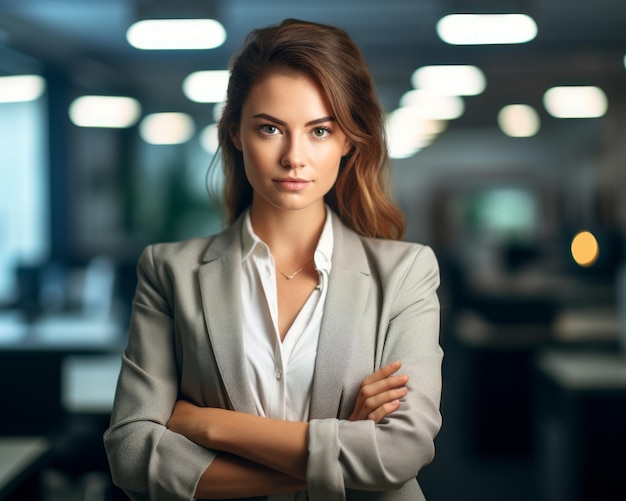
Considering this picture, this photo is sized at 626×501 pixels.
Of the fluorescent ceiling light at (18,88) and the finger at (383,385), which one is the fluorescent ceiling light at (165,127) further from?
the finger at (383,385)

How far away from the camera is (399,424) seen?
1.45 meters

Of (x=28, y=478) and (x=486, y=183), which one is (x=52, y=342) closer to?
(x=28, y=478)

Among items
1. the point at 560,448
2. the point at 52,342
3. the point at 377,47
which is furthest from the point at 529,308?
the point at 52,342

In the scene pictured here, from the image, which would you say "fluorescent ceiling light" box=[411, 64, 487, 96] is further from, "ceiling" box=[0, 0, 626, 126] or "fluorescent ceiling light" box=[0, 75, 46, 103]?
"fluorescent ceiling light" box=[0, 75, 46, 103]

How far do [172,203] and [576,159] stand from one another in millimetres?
7841

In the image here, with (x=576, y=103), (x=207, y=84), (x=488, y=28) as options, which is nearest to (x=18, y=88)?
(x=207, y=84)

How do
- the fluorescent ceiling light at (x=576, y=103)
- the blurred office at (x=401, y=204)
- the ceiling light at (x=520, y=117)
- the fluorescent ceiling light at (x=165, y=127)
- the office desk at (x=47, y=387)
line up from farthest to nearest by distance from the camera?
the ceiling light at (x=520, y=117) → the fluorescent ceiling light at (x=165, y=127) → the fluorescent ceiling light at (x=576, y=103) → the blurred office at (x=401, y=204) → the office desk at (x=47, y=387)

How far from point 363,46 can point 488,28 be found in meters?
5.18

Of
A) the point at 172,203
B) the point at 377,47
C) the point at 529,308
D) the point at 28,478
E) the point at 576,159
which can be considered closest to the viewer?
the point at 28,478

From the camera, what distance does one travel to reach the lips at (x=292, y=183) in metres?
1.52

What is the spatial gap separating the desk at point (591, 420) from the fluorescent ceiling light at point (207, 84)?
11.1 feet

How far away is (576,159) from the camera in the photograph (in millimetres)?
14484

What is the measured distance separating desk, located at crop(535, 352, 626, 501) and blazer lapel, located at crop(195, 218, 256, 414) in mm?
2683

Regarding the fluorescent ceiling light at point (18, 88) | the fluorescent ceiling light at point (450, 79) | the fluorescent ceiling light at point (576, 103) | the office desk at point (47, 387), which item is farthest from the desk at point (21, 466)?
the fluorescent ceiling light at point (576, 103)
